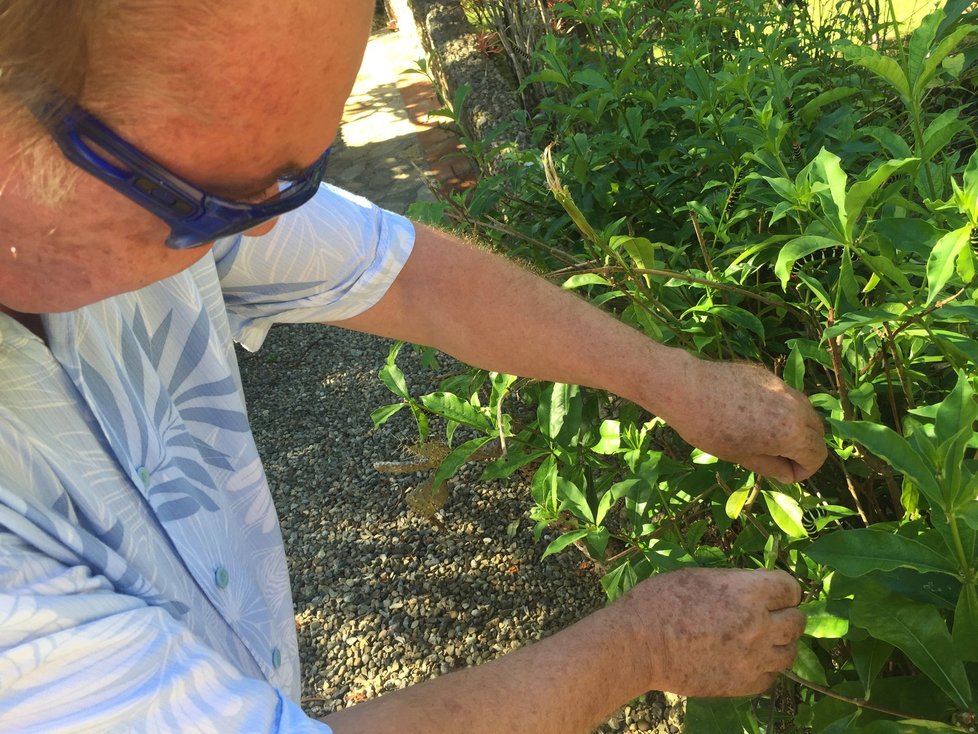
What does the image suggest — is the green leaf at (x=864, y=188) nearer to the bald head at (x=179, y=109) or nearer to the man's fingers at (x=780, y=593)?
the man's fingers at (x=780, y=593)

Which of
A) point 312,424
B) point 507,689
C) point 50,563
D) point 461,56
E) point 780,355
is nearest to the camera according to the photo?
point 50,563

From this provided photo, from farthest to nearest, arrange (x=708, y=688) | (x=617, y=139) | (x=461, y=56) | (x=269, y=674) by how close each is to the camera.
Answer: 1. (x=461, y=56)
2. (x=617, y=139)
3. (x=269, y=674)
4. (x=708, y=688)

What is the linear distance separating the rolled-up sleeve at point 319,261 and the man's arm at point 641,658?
2.43ft

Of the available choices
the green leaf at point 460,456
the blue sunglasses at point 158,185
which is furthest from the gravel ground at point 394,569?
the blue sunglasses at point 158,185

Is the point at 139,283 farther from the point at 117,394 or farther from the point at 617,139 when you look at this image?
the point at 617,139

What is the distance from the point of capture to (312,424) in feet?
13.8

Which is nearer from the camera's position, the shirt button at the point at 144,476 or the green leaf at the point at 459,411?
the shirt button at the point at 144,476

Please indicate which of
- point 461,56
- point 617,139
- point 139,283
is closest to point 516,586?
point 617,139

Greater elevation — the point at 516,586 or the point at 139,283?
the point at 139,283

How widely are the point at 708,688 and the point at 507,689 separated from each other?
0.32 metres

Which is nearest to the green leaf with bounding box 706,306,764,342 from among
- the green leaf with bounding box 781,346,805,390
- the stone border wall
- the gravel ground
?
the green leaf with bounding box 781,346,805,390

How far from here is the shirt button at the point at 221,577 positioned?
1.39m

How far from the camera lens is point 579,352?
62.6 inches

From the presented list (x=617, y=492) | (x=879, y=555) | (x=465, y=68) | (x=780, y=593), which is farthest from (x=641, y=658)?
(x=465, y=68)
